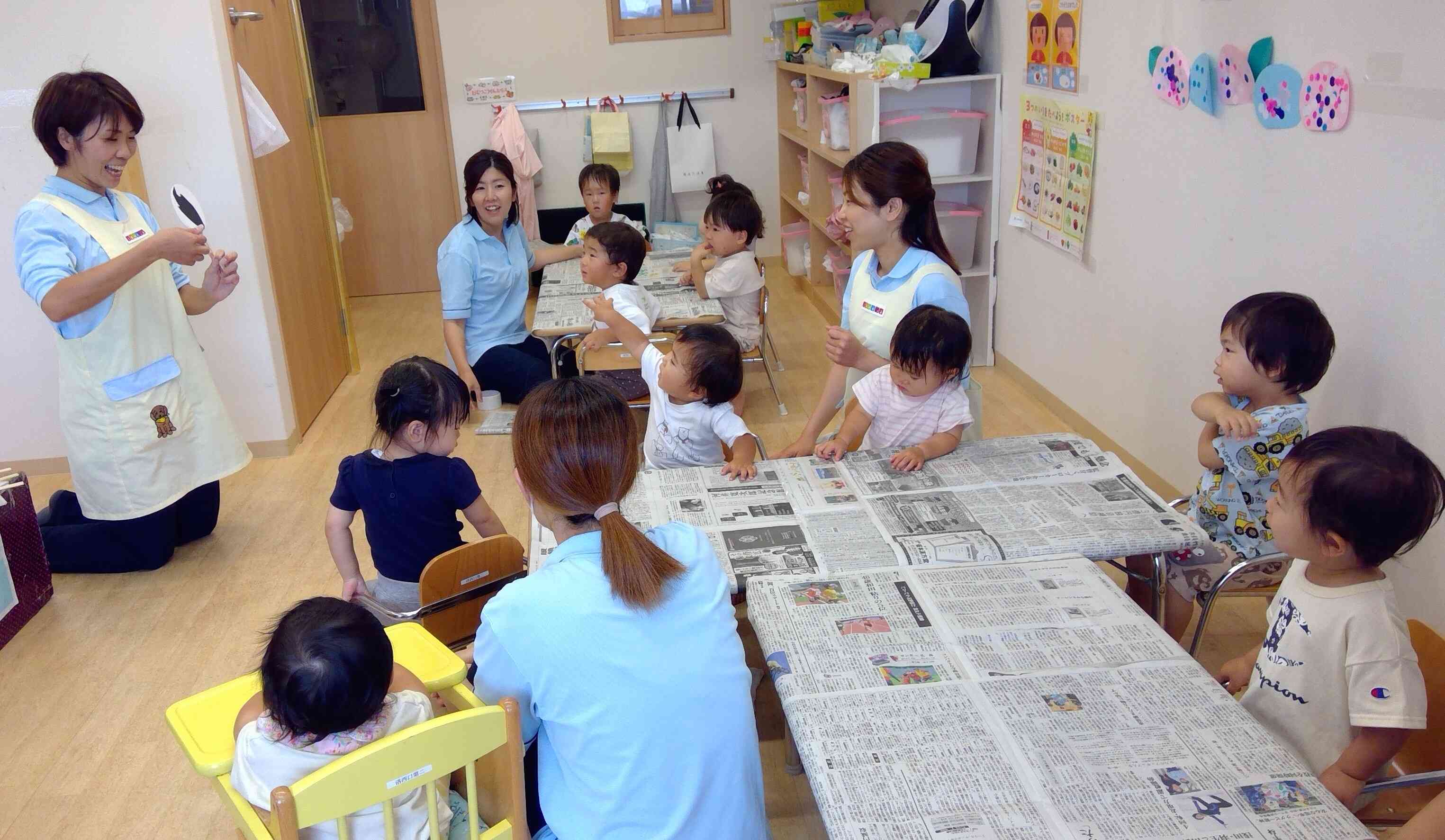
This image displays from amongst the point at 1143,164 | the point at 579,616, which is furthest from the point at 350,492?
the point at 1143,164

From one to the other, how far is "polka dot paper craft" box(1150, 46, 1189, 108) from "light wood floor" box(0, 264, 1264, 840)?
131cm

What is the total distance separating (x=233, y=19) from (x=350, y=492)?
2.46 m

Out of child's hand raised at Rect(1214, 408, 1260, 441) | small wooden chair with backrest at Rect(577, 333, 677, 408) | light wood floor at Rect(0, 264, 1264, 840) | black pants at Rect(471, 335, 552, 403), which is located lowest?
light wood floor at Rect(0, 264, 1264, 840)

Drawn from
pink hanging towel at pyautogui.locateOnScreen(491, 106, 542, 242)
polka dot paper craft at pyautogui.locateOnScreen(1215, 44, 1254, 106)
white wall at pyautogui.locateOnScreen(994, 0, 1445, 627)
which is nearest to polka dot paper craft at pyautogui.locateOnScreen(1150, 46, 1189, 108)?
white wall at pyautogui.locateOnScreen(994, 0, 1445, 627)

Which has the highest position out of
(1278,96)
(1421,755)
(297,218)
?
(1278,96)

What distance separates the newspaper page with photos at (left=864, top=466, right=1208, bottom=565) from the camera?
1886mm

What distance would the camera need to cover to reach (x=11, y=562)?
9.71 ft

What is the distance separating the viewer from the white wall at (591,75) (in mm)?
6281

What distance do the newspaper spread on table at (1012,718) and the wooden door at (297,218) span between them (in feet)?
10.1

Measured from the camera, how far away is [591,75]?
6.43m

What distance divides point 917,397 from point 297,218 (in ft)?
10.2

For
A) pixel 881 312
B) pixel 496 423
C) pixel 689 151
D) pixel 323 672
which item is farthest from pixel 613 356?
pixel 689 151

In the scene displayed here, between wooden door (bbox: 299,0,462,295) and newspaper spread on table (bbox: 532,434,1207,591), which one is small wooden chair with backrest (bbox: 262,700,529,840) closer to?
newspaper spread on table (bbox: 532,434,1207,591)

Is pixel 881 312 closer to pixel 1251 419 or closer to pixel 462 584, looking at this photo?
pixel 1251 419
